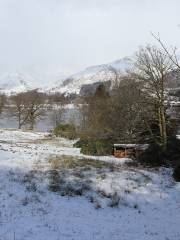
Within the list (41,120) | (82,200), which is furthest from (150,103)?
(41,120)

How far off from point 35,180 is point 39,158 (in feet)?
20.1

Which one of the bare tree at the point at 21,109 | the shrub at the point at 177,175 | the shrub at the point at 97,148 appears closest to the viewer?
the shrub at the point at 177,175

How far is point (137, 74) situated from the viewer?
34000 millimetres

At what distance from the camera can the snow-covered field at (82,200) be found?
643 inches

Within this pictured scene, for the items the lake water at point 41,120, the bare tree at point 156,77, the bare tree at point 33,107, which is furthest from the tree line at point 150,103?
the lake water at point 41,120

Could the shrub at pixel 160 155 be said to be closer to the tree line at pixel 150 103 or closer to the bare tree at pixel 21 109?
the tree line at pixel 150 103

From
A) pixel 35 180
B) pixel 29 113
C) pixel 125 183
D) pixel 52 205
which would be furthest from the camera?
pixel 29 113

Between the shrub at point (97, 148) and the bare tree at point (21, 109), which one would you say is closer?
the shrub at point (97, 148)

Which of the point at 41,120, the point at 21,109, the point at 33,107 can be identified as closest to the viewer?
the point at 33,107

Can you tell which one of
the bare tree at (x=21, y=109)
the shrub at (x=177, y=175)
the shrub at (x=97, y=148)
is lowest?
the shrub at (x=177, y=175)

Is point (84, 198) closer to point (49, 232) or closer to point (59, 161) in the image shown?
point (49, 232)

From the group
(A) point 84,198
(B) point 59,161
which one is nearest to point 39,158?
(B) point 59,161

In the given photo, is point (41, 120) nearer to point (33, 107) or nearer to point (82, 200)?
point (33, 107)

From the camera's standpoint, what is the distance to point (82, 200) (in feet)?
68.2
